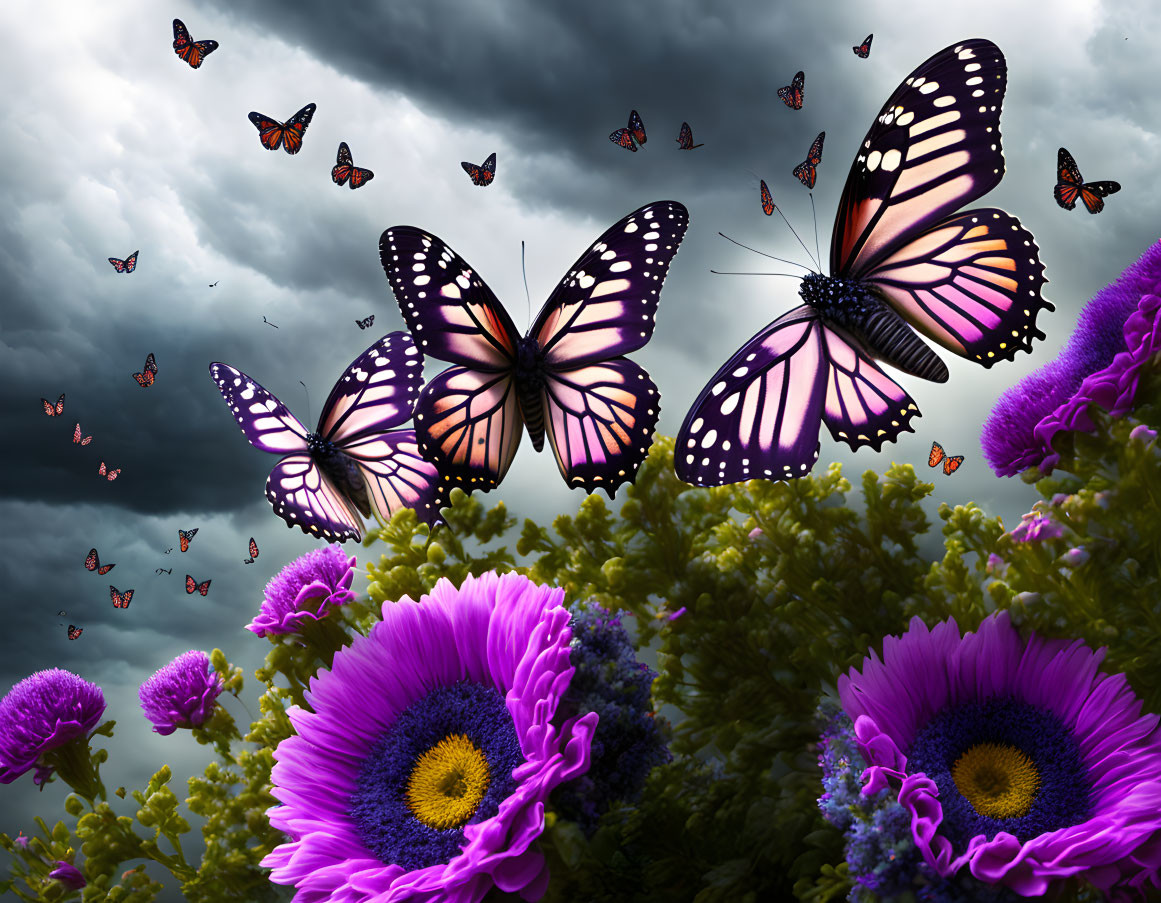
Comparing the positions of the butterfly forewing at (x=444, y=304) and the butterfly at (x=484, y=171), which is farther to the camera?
the butterfly at (x=484, y=171)

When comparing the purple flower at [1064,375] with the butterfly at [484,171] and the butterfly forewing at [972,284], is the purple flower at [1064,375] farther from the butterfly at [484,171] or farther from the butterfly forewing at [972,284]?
the butterfly at [484,171]

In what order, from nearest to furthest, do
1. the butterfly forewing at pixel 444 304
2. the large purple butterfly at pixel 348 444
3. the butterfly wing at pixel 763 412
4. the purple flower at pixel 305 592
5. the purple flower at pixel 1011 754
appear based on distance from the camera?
the purple flower at pixel 1011 754, the butterfly wing at pixel 763 412, the purple flower at pixel 305 592, the butterfly forewing at pixel 444 304, the large purple butterfly at pixel 348 444

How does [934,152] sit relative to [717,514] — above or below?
above

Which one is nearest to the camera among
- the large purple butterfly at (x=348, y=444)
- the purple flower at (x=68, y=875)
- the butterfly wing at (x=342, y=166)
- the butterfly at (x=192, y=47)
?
the purple flower at (x=68, y=875)

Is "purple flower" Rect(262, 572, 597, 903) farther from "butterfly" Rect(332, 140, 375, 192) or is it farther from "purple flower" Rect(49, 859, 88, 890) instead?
"butterfly" Rect(332, 140, 375, 192)

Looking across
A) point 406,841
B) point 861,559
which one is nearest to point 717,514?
point 861,559

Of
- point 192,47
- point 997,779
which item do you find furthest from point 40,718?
point 192,47

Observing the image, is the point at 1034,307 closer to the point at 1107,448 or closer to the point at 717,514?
the point at 1107,448

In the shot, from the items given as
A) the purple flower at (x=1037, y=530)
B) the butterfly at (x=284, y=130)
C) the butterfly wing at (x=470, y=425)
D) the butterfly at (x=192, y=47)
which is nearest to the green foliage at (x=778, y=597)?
the purple flower at (x=1037, y=530)
